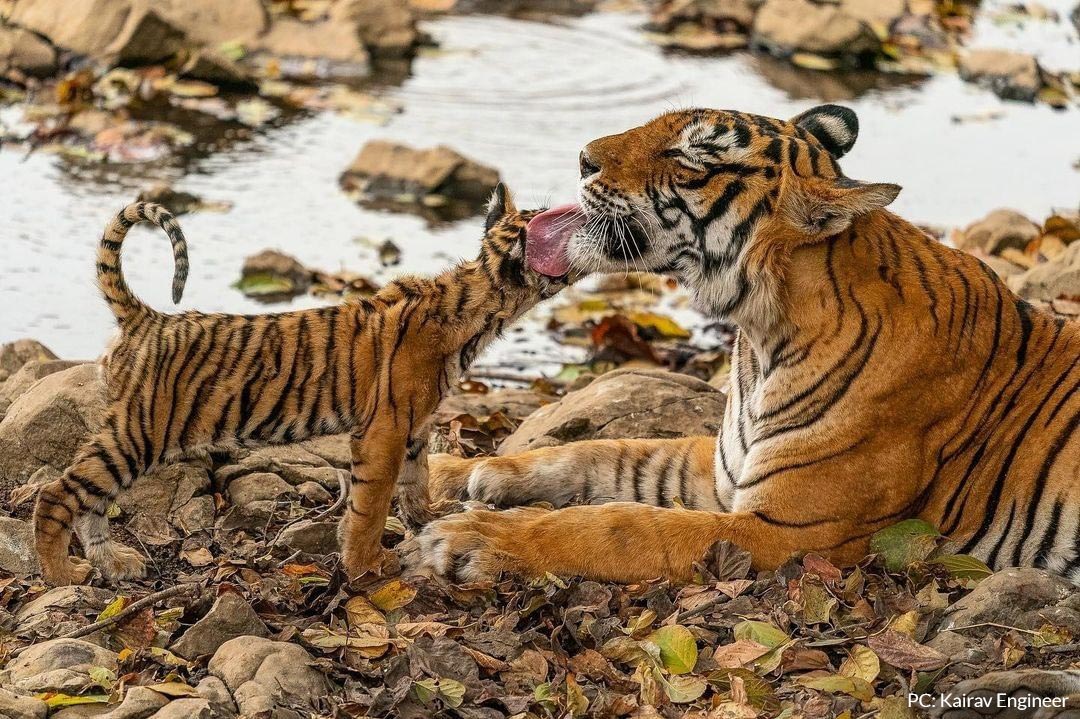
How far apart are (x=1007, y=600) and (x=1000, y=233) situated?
14.5ft

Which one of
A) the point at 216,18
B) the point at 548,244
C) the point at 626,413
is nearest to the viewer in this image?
the point at 548,244

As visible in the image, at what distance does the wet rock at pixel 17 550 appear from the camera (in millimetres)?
4191

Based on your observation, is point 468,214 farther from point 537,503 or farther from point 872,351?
point 872,351

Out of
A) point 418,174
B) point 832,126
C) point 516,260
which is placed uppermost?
point 832,126

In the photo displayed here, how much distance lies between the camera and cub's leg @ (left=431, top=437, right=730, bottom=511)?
4836 millimetres

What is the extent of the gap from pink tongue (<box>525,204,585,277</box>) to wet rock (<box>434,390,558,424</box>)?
136cm

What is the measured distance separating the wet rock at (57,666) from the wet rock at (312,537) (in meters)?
0.82

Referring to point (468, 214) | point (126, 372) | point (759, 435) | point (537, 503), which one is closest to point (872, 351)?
point (759, 435)

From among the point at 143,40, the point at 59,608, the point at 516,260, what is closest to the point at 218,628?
the point at 59,608

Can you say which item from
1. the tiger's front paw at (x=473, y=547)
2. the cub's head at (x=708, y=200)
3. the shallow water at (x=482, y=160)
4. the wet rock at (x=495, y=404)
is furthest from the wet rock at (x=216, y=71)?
the tiger's front paw at (x=473, y=547)

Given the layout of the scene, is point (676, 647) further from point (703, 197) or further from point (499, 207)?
point (499, 207)

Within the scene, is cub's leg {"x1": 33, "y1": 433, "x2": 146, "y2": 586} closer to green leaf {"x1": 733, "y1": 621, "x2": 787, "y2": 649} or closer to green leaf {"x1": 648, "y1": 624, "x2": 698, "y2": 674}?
green leaf {"x1": 648, "y1": 624, "x2": 698, "y2": 674}

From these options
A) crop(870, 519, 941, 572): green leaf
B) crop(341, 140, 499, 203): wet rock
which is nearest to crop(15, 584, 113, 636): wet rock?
crop(870, 519, 941, 572): green leaf

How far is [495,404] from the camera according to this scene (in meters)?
5.98
